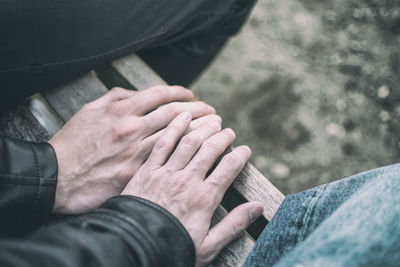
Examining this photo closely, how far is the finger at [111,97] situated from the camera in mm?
977

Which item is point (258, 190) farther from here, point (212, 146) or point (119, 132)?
point (119, 132)

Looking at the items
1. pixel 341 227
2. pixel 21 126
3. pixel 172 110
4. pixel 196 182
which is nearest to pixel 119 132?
pixel 172 110

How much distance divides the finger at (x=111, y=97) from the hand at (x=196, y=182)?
0.20 meters

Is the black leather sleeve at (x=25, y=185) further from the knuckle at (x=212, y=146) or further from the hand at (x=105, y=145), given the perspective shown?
the knuckle at (x=212, y=146)

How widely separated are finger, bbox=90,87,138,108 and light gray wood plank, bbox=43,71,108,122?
8cm

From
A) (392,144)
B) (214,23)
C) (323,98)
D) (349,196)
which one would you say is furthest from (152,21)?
(392,144)

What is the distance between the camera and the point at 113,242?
61 cm

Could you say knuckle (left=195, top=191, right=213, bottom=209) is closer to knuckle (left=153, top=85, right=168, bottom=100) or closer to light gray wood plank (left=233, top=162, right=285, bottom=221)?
light gray wood plank (left=233, top=162, right=285, bottom=221)

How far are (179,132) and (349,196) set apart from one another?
1.50 feet

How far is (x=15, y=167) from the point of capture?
0.76 m

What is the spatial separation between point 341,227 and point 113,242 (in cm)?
44

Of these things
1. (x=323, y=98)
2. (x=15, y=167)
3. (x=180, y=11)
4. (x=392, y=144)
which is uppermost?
(x=180, y=11)

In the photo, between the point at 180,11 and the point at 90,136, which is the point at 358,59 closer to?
the point at 180,11

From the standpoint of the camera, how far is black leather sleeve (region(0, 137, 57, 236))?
29.2 inches
